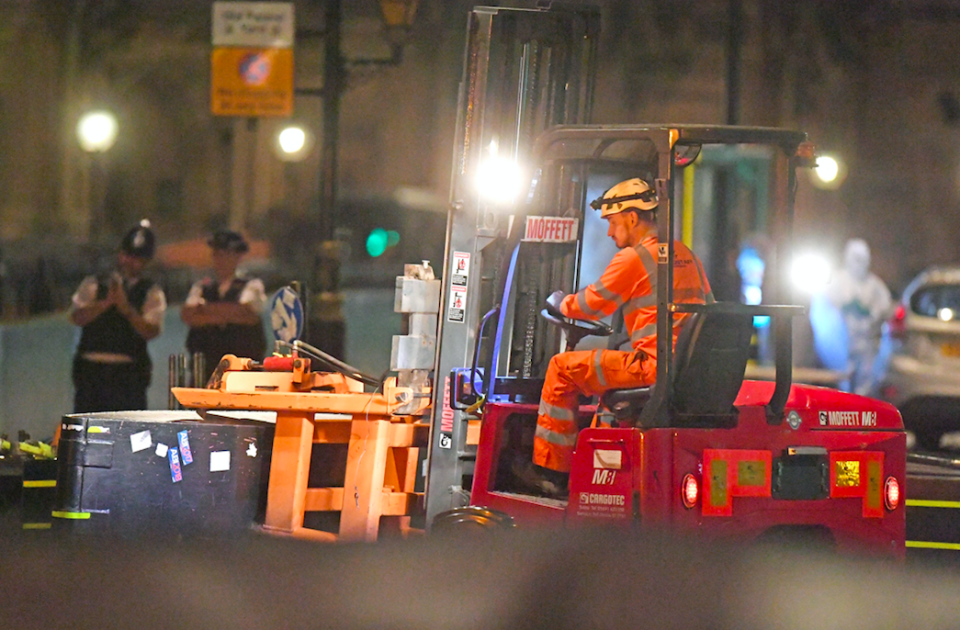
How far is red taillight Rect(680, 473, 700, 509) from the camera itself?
5.95m

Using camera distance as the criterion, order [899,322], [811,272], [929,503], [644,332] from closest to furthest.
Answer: [644,332] < [929,503] < [899,322] < [811,272]

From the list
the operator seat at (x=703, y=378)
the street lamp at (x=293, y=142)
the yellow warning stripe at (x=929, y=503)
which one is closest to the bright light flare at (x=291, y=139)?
the street lamp at (x=293, y=142)

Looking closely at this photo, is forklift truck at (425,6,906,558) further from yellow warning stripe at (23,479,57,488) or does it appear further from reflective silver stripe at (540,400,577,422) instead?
yellow warning stripe at (23,479,57,488)

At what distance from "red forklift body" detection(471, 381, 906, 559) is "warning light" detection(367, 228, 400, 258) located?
8.71 m

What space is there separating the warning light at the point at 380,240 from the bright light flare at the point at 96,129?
3.43 meters

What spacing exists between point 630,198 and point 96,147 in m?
10.8

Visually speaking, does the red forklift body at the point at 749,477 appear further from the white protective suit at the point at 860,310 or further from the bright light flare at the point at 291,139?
the bright light flare at the point at 291,139

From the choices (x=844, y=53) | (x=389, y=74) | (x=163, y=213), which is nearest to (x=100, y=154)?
(x=163, y=213)

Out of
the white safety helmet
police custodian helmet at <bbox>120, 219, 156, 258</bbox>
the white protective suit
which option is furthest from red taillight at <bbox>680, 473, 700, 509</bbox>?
the white protective suit

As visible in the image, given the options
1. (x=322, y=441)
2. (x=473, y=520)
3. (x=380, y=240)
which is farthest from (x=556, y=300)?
(x=380, y=240)

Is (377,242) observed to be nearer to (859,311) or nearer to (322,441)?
(859,311)

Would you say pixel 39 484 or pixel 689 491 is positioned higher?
pixel 689 491

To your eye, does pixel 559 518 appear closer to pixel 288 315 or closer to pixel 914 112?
pixel 288 315

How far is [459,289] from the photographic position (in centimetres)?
702
